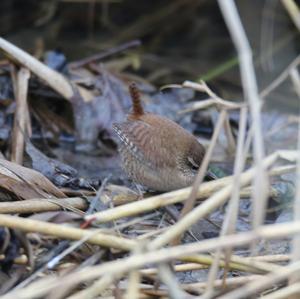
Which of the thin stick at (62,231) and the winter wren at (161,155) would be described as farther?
the winter wren at (161,155)

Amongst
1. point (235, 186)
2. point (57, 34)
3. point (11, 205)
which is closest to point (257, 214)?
point (235, 186)

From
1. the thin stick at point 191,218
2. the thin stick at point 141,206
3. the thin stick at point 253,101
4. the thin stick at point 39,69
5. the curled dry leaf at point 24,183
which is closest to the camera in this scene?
the thin stick at point 253,101

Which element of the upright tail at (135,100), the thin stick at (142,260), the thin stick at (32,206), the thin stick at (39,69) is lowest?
the thin stick at (142,260)

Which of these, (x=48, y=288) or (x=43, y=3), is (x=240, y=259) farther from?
(x=43, y=3)

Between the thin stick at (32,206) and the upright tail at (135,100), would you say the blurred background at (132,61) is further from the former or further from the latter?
the thin stick at (32,206)

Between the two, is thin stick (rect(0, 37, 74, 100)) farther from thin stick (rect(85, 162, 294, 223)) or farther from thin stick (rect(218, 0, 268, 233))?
thin stick (rect(218, 0, 268, 233))

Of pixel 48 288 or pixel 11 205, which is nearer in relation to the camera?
pixel 48 288

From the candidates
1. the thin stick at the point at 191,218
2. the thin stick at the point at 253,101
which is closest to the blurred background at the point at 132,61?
the thin stick at the point at 191,218
